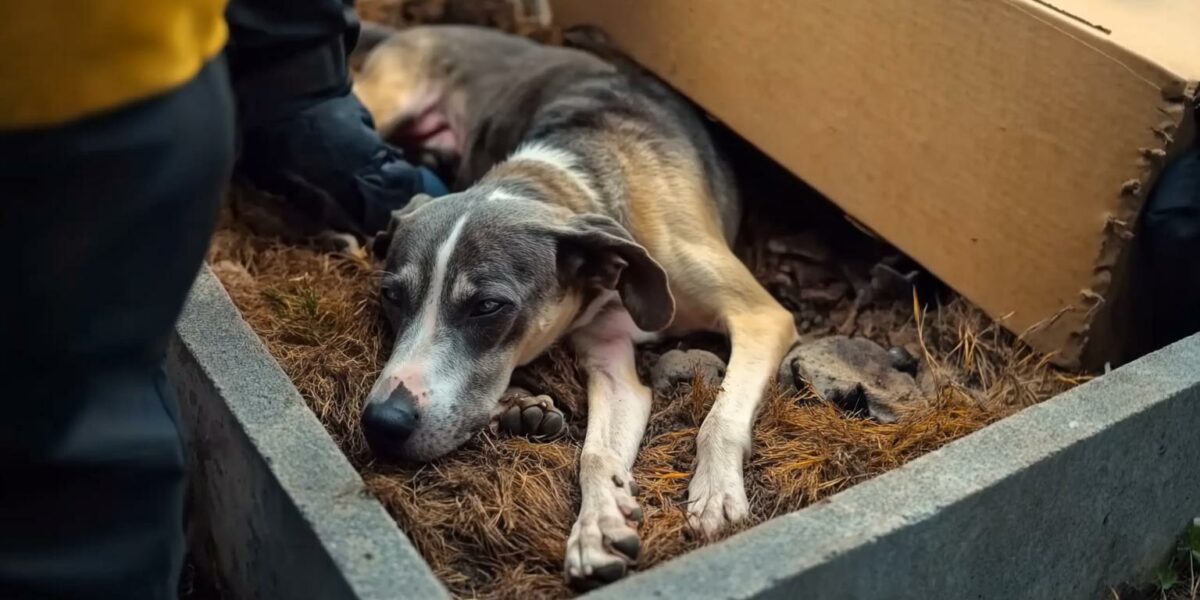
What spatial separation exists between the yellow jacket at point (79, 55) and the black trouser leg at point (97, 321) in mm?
25

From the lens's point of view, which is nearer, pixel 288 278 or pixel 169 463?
pixel 169 463

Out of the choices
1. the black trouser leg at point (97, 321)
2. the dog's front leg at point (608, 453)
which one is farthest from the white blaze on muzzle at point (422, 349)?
the black trouser leg at point (97, 321)

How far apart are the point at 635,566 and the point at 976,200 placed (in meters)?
1.50

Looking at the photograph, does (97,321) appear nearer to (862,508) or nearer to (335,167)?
(862,508)

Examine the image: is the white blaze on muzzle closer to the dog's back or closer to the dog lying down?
the dog lying down

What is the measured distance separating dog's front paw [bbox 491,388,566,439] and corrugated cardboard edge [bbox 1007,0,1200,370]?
4.34 feet

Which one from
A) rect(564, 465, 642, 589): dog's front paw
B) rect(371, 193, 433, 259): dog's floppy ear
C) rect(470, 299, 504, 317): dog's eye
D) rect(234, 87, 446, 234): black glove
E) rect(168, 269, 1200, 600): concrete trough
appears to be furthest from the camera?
rect(234, 87, 446, 234): black glove

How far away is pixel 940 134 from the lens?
10.8ft

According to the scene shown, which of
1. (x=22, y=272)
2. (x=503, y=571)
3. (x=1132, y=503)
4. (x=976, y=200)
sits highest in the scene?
(x=22, y=272)

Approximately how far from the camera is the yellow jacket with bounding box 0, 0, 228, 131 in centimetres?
145

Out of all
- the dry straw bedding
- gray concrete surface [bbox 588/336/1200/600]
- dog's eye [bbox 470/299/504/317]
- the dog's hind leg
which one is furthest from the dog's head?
gray concrete surface [bbox 588/336/1200/600]

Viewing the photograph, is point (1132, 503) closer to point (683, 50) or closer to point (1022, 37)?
point (1022, 37)

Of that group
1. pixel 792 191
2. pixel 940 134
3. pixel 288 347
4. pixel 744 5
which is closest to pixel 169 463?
pixel 288 347

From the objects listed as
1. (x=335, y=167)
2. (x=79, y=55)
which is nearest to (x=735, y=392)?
(x=335, y=167)
